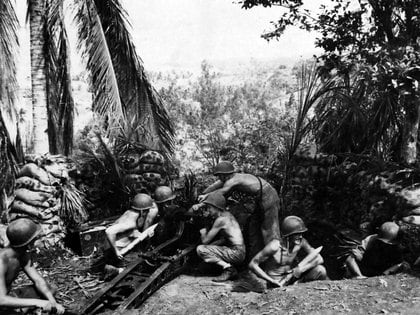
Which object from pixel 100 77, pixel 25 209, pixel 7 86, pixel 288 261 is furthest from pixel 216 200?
pixel 7 86

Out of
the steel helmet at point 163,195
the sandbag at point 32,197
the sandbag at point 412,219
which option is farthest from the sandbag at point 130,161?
the sandbag at point 412,219

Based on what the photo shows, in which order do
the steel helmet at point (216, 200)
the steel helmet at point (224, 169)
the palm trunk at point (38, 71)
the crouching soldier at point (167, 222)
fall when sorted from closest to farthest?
the steel helmet at point (216, 200) → the steel helmet at point (224, 169) → the crouching soldier at point (167, 222) → the palm trunk at point (38, 71)

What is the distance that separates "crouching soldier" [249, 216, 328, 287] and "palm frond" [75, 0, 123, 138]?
3944 mm

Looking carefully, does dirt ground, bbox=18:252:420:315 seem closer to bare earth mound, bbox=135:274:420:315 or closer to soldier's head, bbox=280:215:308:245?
bare earth mound, bbox=135:274:420:315

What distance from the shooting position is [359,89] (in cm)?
861

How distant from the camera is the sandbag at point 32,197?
315 inches

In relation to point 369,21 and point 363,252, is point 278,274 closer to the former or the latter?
point 363,252

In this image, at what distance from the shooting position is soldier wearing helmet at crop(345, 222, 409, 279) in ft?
20.4

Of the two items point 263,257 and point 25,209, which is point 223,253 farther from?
point 25,209

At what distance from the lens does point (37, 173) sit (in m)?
8.11

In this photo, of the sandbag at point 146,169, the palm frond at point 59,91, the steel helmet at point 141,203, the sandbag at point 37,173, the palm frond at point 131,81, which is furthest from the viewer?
the palm frond at point 59,91

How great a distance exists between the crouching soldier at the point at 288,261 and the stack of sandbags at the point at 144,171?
11.0 ft

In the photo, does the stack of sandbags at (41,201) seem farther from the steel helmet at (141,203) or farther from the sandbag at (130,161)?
the steel helmet at (141,203)

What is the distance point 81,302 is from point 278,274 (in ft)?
8.59
